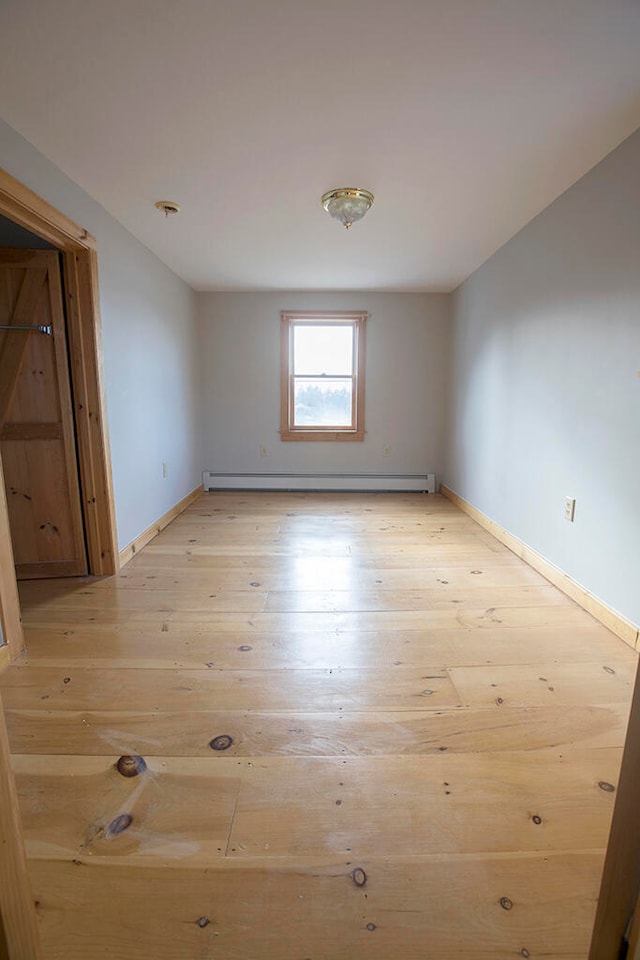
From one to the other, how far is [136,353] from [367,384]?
252cm

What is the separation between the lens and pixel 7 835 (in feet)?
1.93

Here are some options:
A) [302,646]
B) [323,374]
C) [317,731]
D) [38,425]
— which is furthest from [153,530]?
[323,374]

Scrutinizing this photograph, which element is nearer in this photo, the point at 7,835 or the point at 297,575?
the point at 7,835

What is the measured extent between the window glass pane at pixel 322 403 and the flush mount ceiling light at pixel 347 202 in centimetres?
235

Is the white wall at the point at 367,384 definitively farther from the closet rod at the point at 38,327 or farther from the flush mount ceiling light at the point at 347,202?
the closet rod at the point at 38,327

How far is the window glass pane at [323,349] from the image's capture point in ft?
15.3

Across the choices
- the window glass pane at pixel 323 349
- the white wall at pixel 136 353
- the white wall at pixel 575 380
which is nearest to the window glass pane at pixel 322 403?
the window glass pane at pixel 323 349

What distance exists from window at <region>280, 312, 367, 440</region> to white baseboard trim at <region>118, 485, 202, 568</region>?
1309 mm

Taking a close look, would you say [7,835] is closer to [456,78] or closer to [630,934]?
[630,934]

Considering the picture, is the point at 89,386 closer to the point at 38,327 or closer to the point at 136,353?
the point at 38,327

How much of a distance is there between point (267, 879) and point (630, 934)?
707 mm

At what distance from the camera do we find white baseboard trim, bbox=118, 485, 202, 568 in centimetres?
275

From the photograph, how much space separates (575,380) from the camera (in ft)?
7.35

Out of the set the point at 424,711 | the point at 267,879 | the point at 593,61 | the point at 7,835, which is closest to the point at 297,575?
the point at 424,711
